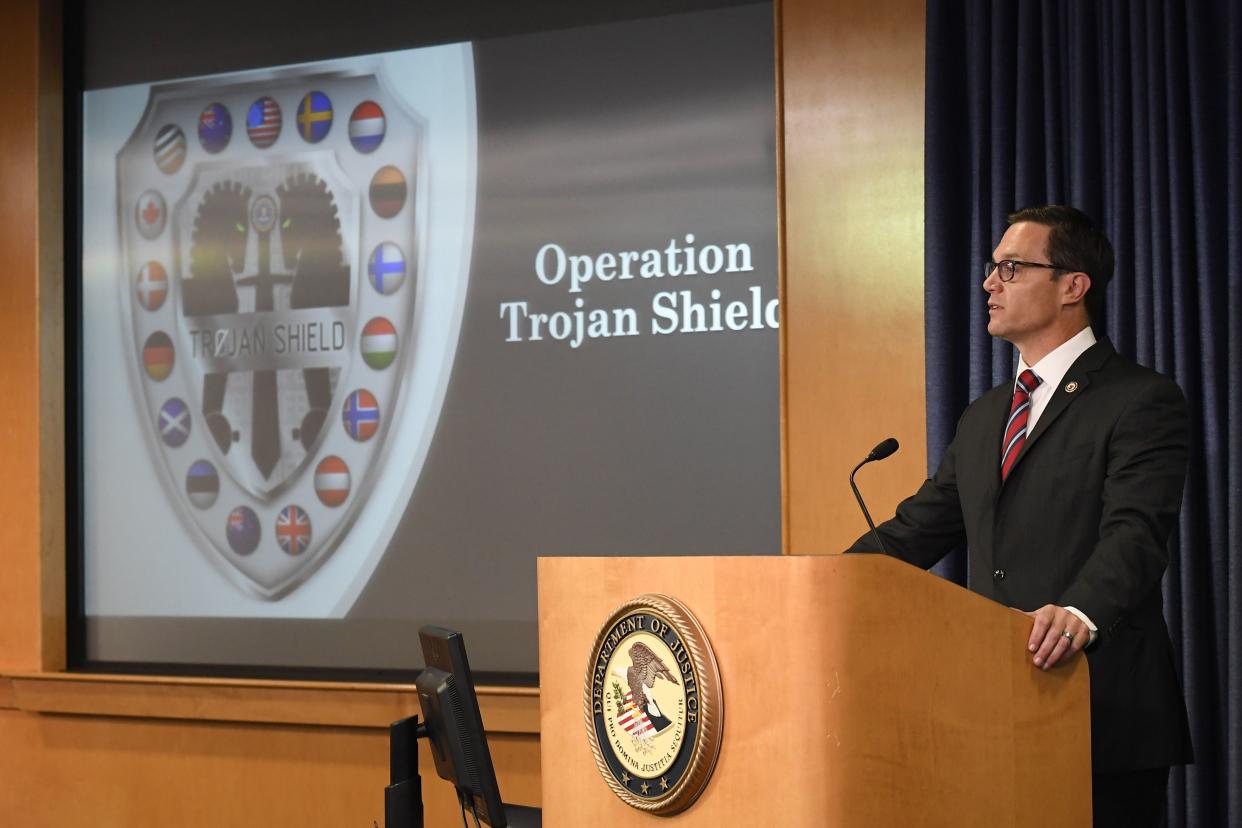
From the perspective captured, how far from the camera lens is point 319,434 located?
438cm

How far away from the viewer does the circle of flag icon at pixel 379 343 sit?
14.1 ft

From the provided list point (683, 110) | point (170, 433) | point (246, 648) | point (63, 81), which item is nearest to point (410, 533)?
point (246, 648)

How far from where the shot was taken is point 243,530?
4.46 m

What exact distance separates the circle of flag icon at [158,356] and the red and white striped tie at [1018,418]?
318cm

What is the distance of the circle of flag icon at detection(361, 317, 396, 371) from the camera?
4297 mm

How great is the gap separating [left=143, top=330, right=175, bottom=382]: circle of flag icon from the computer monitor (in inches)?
101

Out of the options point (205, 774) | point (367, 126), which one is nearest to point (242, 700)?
point (205, 774)

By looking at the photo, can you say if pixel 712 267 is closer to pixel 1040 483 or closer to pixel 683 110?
pixel 683 110

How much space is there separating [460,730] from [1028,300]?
1.32m

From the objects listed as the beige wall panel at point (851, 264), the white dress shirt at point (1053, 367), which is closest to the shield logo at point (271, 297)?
the beige wall panel at point (851, 264)

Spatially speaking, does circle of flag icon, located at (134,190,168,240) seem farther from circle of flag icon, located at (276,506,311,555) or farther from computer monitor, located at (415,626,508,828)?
computer monitor, located at (415,626,508,828)

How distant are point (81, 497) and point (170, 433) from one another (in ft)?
1.47

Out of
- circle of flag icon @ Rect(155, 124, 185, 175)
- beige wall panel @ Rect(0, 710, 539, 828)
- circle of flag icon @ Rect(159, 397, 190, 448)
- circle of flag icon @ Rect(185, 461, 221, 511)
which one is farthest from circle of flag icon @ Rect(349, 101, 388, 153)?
beige wall panel @ Rect(0, 710, 539, 828)

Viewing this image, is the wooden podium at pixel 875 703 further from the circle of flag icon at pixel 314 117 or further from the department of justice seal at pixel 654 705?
the circle of flag icon at pixel 314 117
